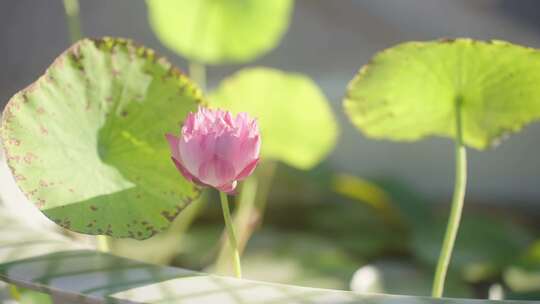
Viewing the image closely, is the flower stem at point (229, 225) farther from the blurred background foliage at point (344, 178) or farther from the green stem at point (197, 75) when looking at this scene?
the green stem at point (197, 75)

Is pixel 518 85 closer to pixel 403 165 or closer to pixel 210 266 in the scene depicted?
pixel 210 266

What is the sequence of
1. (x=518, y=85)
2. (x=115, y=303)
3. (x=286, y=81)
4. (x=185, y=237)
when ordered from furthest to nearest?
(x=185, y=237) < (x=286, y=81) < (x=518, y=85) < (x=115, y=303)

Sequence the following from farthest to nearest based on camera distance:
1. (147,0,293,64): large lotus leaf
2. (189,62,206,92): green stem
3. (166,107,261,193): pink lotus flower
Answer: (189,62,206,92): green stem < (147,0,293,64): large lotus leaf < (166,107,261,193): pink lotus flower

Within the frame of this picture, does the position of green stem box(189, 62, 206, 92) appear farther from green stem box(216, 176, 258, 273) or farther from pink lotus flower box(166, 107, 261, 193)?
pink lotus flower box(166, 107, 261, 193)

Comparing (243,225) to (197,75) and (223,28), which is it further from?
(197,75)

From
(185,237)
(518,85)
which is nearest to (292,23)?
(185,237)

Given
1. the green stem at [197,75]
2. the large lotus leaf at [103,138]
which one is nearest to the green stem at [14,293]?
the large lotus leaf at [103,138]

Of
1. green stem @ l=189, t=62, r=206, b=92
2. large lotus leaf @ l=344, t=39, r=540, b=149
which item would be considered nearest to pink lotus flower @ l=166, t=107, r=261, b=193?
large lotus leaf @ l=344, t=39, r=540, b=149
